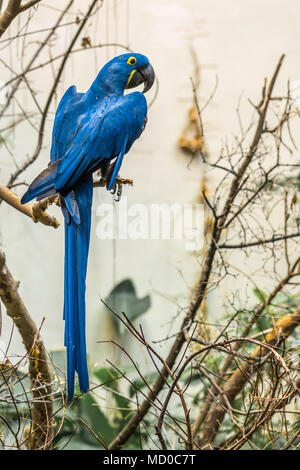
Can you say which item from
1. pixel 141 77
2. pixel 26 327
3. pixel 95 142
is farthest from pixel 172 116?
pixel 26 327

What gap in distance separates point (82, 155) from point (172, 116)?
26.6 inches

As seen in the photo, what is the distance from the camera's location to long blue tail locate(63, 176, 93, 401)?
0.86 metres

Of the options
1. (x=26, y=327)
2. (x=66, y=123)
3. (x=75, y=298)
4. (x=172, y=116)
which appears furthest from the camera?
(x=172, y=116)

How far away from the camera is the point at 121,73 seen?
0.97 meters

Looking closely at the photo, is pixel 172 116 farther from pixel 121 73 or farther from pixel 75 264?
pixel 75 264

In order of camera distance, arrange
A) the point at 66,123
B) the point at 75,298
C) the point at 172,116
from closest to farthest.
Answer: the point at 75,298 → the point at 66,123 → the point at 172,116

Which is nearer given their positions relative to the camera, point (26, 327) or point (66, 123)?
point (66, 123)

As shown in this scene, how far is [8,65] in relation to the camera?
4.30 ft

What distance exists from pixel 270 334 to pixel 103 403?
1.68 feet

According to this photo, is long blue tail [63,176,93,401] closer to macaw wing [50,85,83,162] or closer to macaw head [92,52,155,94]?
macaw wing [50,85,83,162]

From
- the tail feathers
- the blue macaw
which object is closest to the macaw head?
the blue macaw

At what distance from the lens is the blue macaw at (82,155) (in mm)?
A: 867

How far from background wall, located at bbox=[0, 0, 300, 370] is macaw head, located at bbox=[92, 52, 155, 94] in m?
0.45
